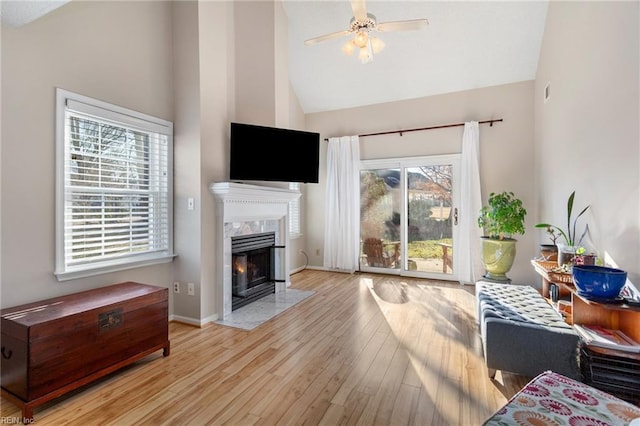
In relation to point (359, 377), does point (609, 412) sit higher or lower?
higher

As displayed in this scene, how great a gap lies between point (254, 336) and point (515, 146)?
4450 millimetres

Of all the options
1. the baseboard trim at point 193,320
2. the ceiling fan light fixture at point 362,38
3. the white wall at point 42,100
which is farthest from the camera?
the baseboard trim at point 193,320

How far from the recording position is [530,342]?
195 cm

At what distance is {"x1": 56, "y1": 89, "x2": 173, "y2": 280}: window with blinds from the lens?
7.87 feet

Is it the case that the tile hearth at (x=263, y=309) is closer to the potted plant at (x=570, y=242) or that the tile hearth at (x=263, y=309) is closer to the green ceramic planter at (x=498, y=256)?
the green ceramic planter at (x=498, y=256)

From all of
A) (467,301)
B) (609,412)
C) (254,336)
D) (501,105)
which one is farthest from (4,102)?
(501,105)

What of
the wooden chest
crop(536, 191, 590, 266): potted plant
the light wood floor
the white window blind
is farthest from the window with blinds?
crop(536, 191, 590, 266): potted plant

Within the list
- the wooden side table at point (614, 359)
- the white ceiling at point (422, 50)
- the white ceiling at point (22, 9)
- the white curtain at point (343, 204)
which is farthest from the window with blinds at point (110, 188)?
the wooden side table at point (614, 359)

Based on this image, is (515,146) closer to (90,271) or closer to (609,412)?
(609,412)

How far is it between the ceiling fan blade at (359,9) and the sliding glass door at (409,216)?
8.73 ft

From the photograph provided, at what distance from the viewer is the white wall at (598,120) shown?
6.38 ft

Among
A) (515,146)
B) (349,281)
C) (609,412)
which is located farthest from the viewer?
(349,281)

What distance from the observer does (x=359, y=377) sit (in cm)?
214

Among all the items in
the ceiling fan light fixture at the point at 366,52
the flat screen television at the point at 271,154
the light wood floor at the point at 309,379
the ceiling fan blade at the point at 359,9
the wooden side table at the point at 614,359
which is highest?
the ceiling fan blade at the point at 359,9
